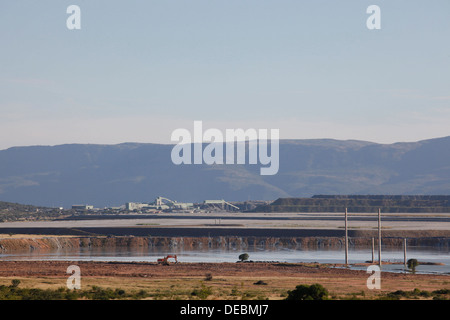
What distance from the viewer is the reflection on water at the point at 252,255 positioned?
266 ft

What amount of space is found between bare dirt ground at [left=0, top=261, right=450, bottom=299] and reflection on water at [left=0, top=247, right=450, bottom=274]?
6840 millimetres

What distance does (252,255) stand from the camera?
90188 millimetres

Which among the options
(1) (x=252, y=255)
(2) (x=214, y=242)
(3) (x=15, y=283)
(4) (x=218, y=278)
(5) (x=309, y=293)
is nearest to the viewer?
(5) (x=309, y=293)

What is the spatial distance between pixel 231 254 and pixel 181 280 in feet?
112

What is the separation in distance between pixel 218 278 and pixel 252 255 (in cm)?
2997

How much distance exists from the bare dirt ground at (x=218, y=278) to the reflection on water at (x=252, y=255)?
6.84m

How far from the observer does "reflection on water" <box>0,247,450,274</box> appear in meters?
81.1

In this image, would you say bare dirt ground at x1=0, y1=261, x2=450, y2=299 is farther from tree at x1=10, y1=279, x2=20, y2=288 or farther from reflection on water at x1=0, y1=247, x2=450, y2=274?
reflection on water at x1=0, y1=247, x2=450, y2=274

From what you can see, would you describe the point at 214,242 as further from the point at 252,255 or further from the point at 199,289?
the point at 199,289

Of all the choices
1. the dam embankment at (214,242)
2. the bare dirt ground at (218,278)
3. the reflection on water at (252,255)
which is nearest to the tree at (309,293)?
the bare dirt ground at (218,278)

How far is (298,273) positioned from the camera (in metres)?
65.4

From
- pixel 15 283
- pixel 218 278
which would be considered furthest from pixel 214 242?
pixel 15 283

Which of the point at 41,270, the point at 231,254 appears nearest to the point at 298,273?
the point at 41,270
